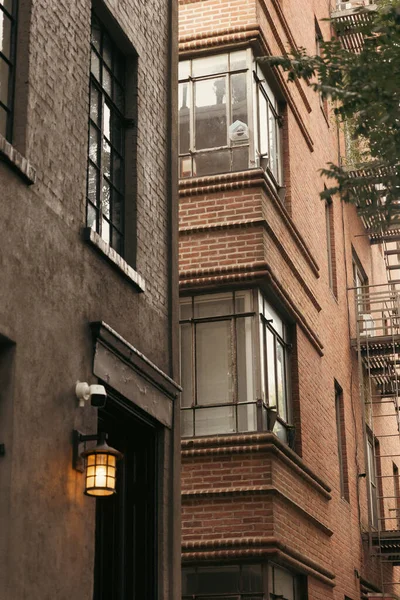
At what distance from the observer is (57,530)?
8.29 metres

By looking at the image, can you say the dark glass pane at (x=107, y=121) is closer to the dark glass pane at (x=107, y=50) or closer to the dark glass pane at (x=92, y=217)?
the dark glass pane at (x=107, y=50)

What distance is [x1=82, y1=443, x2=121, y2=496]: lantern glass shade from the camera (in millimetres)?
8484

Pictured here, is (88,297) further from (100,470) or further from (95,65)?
(95,65)

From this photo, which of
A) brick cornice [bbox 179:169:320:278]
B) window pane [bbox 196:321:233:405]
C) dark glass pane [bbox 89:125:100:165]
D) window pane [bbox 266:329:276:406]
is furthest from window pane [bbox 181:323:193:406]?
dark glass pane [bbox 89:125:100:165]

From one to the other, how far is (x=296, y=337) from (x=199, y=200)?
2.81 m

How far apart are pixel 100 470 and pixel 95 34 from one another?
4669 mm

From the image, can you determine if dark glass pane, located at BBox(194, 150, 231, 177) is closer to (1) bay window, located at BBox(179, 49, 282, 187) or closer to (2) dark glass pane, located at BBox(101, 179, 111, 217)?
(1) bay window, located at BBox(179, 49, 282, 187)

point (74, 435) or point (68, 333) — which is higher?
point (68, 333)

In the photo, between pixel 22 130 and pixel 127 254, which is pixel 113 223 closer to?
pixel 127 254

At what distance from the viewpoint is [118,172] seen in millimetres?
11141

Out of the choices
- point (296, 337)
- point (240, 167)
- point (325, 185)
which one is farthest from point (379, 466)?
point (240, 167)

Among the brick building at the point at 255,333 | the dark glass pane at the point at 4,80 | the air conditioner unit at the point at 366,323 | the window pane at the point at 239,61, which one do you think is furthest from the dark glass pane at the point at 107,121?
the air conditioner unit at the point at 366,323

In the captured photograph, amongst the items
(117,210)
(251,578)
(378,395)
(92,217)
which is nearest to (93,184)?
(92,217)

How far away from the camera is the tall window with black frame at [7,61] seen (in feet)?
28.2
